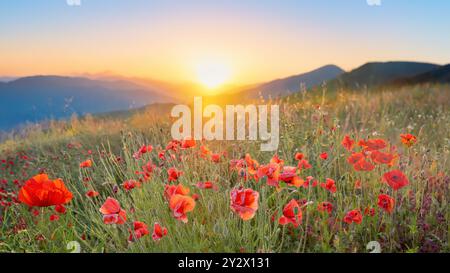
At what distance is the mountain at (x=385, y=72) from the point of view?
15.8 metres

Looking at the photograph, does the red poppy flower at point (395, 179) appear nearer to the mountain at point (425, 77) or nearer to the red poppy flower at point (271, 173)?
the red poppy flower at point (271, 173)

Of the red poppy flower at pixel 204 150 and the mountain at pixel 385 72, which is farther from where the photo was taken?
the mountain at pixel 385 72

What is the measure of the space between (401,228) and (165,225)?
3.98 ft

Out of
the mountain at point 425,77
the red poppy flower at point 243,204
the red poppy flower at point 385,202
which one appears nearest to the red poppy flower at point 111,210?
the red poppy flower at point 243,204

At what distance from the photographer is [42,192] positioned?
178 cm

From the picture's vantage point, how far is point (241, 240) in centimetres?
217

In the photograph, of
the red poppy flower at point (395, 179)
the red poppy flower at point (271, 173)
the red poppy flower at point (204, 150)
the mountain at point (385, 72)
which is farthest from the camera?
the mountain at point (385, 72)

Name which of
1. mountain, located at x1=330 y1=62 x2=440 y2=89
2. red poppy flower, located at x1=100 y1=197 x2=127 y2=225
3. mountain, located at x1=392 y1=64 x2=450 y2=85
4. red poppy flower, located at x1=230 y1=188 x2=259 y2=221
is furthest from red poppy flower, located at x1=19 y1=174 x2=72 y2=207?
mountain, located at x1=392 y1=64 x2=450 y2=85

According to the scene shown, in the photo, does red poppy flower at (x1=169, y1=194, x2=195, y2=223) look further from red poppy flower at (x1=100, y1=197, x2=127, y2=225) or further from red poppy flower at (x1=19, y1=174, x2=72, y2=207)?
red poppy flower at (x1=19, y1=174, x2=72, y2=207)

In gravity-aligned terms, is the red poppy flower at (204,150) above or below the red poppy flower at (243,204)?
above

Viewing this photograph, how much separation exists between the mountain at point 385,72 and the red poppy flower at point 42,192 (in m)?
13.2
